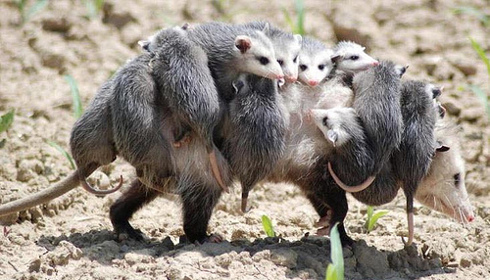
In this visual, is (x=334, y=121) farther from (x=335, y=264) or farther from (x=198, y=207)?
(x=335, y=264)

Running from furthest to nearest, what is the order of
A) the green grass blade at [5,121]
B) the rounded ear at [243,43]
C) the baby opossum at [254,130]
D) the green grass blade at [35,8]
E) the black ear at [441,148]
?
1. the green grass blade at [35,8]
2. the green grass blade at [5,121]
3. the black ear at [441,148]
4. the rounded ear at [243,43]
5. the baby opossum at [254,130]

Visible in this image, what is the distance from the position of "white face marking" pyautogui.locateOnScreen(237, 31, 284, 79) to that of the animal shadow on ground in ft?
3.21

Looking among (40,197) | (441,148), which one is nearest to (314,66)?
(441,148)

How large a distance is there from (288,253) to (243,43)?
1.20 meters

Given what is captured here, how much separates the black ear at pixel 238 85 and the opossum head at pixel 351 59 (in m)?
0.65

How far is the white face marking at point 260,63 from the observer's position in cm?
528

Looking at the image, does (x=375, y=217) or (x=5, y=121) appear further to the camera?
(x=5, y=121)

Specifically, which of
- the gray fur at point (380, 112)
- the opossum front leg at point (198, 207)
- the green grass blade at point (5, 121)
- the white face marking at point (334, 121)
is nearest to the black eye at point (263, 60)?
the white face marking at point (334, 121)

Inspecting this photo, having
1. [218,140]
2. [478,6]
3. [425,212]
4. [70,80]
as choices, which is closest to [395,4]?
[478,6]

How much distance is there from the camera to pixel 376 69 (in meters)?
5.51

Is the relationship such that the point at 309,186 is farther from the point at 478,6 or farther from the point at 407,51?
the point at 478,6

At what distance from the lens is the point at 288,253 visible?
5.20 meters

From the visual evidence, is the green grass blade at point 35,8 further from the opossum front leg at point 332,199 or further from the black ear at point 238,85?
the opossum front leg at point 332,199

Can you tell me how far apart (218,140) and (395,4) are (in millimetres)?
4319
